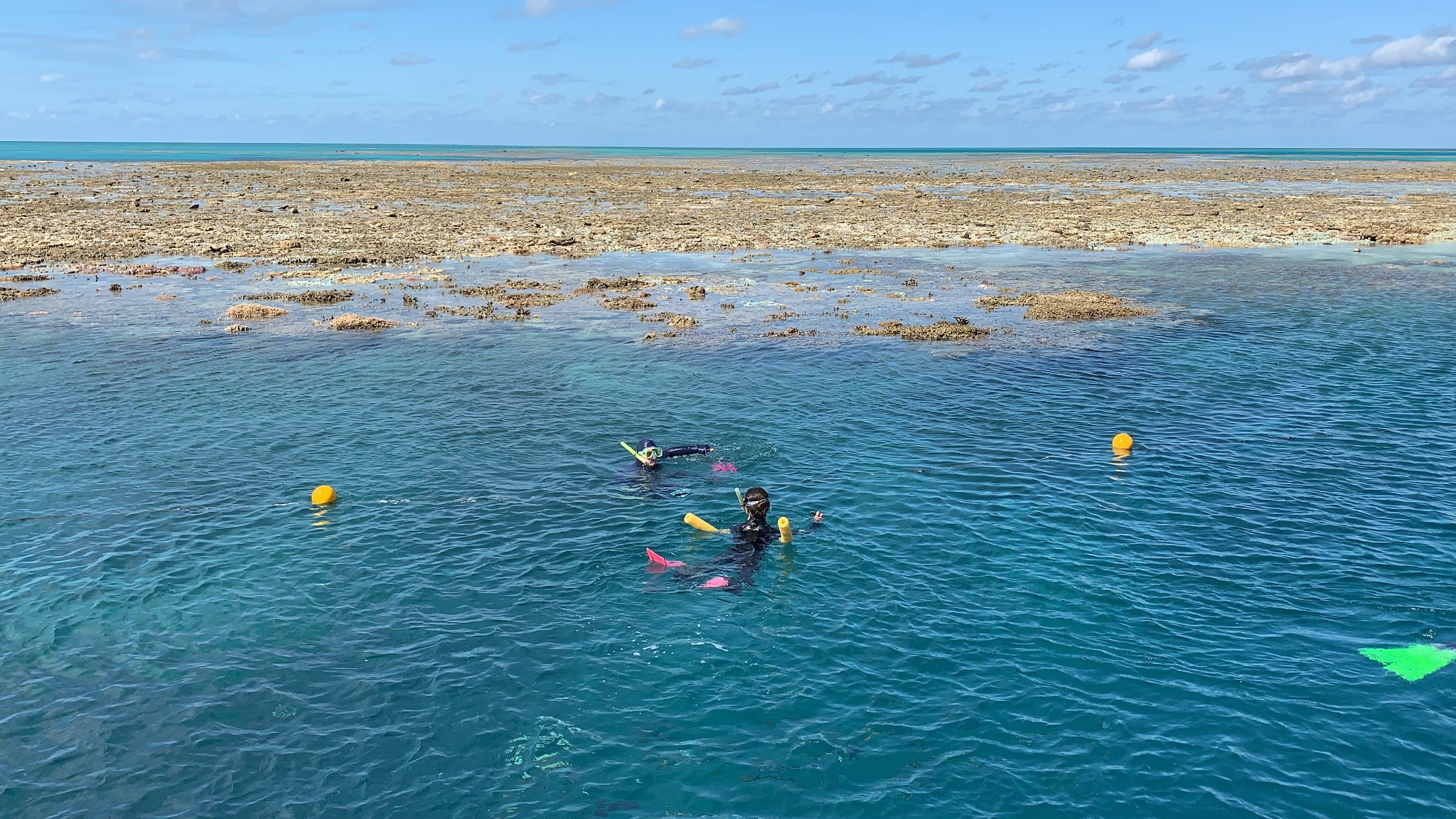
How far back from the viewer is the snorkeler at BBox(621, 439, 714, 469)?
25.5 meters

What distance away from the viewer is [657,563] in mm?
20484

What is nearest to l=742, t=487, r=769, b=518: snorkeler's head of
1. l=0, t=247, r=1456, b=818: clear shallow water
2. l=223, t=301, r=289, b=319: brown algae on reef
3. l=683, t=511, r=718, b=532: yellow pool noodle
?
l=0, t=247, r=1456, b=818: clear shallow water

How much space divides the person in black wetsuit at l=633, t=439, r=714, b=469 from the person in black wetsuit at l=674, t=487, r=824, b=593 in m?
4.28

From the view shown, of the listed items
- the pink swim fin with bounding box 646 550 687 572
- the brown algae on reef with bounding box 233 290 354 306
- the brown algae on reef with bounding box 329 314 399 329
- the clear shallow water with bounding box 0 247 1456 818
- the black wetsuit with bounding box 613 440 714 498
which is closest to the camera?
the clear shallow water with bounding box 0 247 1456 818

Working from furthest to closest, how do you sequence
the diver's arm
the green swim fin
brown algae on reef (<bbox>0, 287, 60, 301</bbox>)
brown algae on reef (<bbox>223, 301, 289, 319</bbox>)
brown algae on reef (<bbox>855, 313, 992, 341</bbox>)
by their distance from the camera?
brown algae on reef (<bbox>0, 287, 60, 301</bbox>) < brown algae on reef (<bbox>223, 301, 289, 319</bbox>) < brown algae on reef (<bbox>855, 313, 992, 341</bbox>) < the diver's arm < the green swim fin

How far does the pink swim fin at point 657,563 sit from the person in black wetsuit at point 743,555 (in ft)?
0.72

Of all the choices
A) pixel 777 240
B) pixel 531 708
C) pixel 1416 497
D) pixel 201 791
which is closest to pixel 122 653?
pixel 201 791

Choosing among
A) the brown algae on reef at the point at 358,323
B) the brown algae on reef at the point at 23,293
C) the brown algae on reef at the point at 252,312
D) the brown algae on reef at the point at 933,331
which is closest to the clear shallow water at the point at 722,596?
the brown algae on reef at the point at 933,331

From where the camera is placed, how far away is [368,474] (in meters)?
25.6

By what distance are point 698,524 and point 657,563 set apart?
6.35 ft

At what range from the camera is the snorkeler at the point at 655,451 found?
2550 cm

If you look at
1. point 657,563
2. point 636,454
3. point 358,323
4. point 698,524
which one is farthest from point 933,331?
point 358,323

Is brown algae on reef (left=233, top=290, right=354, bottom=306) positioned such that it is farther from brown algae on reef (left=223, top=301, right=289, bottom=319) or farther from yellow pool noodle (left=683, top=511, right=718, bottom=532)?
yellow pool noodle (left=683, top=511, right=718, bottom=532)

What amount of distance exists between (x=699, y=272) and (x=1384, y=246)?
50416mm
